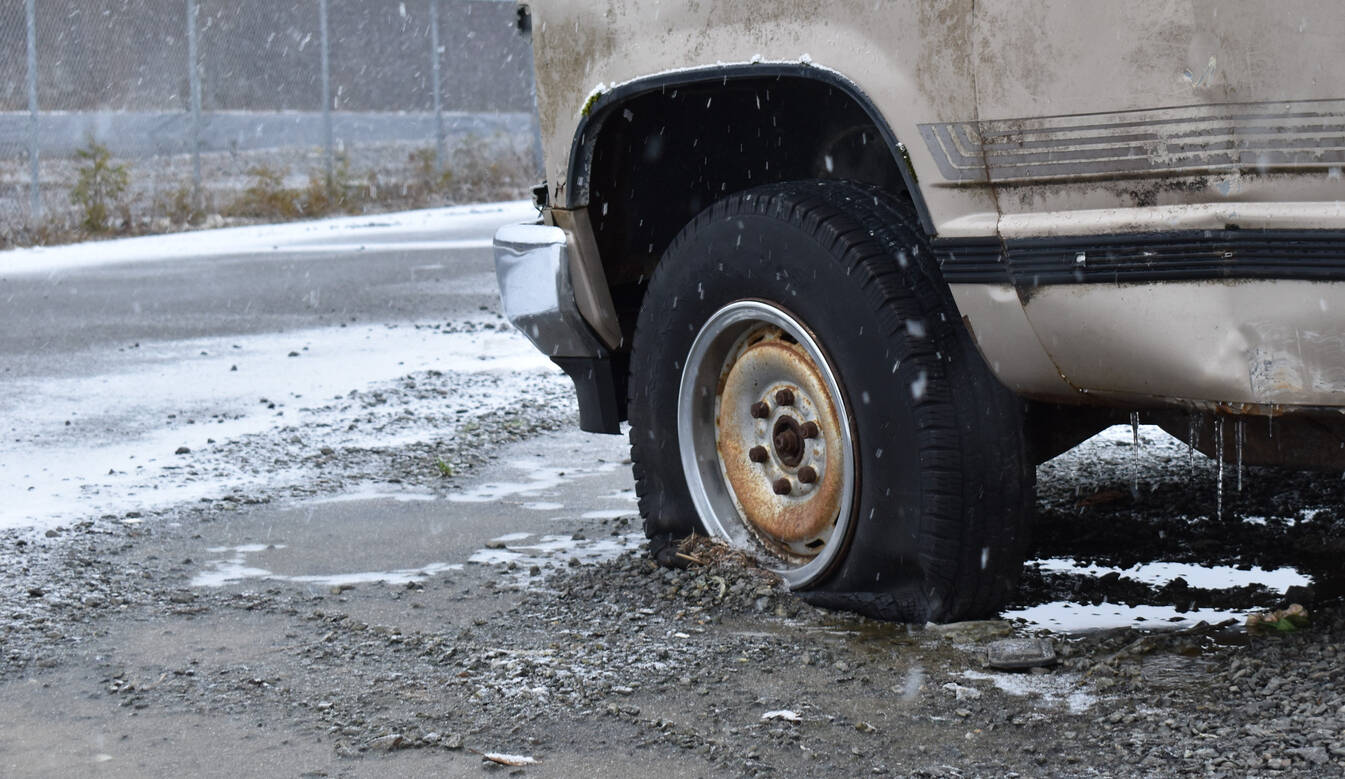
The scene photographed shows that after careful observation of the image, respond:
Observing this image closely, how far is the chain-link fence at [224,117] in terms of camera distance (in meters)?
16.8

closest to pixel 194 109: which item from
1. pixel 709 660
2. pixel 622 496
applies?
pixel 622 496

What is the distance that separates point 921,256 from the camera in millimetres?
3434

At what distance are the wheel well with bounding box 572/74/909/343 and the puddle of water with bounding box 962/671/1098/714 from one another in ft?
4.12

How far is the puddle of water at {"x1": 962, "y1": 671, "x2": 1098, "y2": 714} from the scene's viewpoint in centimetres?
302

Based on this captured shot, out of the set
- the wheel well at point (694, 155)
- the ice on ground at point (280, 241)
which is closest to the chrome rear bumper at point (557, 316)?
the wheel well at point (694, 155)

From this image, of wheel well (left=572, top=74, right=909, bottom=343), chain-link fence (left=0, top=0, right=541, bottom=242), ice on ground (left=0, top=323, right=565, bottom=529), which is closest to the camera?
wheel well (left=572, top=74, right=909, bottom=343)

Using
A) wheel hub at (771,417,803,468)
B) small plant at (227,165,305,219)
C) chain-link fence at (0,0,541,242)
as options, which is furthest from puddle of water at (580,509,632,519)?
small plant at (227,165,305,219)

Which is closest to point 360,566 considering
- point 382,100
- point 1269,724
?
point 1269,724

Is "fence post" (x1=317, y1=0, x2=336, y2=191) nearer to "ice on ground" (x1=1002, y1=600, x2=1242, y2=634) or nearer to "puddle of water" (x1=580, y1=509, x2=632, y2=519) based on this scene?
"puddle of water" (x1=580, y1=509, x2=632, y2=519)

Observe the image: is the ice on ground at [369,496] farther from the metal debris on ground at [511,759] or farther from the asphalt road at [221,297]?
the asphalt road at [221,297]

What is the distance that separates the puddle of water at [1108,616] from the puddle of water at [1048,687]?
383 millimetres

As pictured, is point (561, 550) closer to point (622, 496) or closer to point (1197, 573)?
point (622, 496)

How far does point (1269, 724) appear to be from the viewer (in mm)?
2834

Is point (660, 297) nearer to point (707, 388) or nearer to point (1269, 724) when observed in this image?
point (707, 388)
